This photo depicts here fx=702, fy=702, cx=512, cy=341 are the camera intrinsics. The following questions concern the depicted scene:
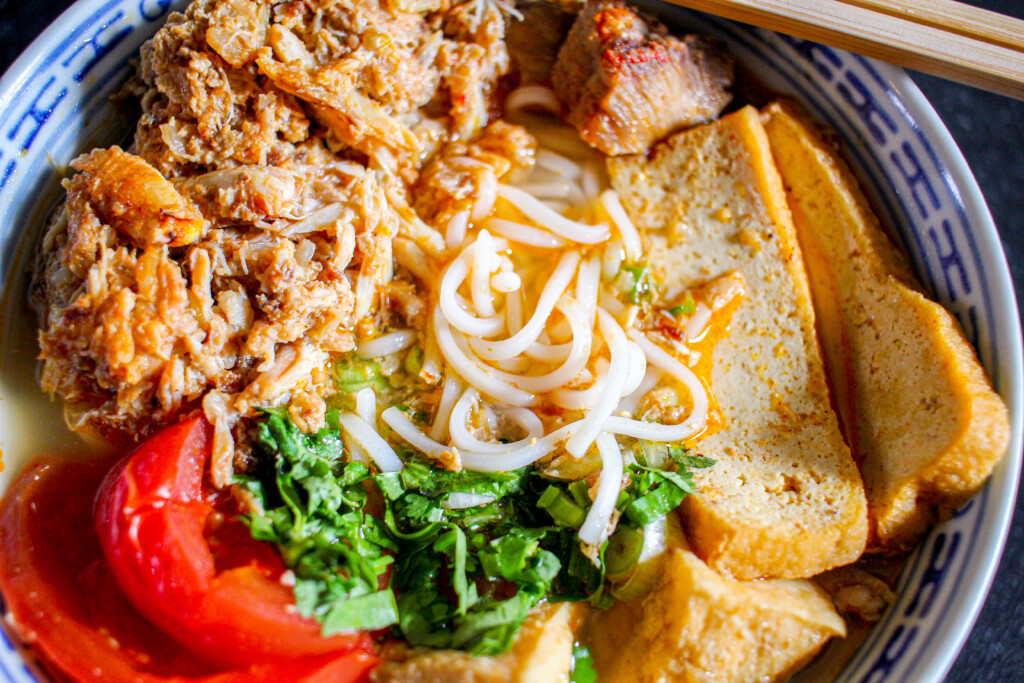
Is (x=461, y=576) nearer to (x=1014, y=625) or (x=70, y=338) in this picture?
(x=70, y=338)

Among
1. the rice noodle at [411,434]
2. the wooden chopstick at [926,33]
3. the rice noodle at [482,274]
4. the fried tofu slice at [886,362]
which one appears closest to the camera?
the fried tofu slice at [886,362]

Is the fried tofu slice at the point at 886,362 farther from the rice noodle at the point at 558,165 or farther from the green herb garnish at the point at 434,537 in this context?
the rice noodle at the point at 558,165

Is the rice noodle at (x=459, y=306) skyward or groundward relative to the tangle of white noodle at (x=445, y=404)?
skyward

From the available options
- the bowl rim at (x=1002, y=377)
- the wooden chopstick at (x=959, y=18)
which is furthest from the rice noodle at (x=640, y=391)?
the wooden chopstick at (x=959, y=18)

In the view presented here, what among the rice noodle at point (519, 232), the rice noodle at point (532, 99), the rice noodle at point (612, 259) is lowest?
the rice noodle at point (612, 259)

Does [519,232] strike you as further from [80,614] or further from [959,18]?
[80,614]

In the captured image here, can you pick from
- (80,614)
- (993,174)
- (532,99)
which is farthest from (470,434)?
(993,174)

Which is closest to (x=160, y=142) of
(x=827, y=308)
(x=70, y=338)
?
(x=70, y=338)
